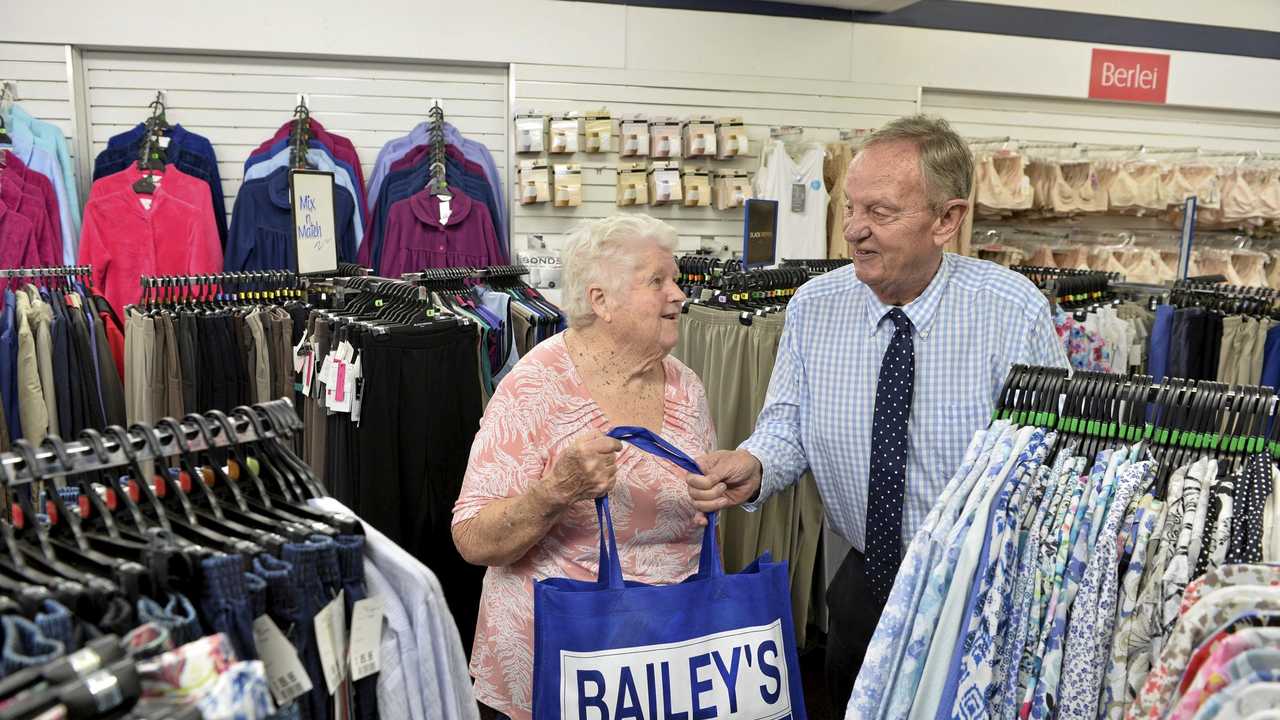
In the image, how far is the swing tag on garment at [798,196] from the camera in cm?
707

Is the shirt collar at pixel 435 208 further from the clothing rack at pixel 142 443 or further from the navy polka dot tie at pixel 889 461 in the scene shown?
the clothing rack at pixel 142 443

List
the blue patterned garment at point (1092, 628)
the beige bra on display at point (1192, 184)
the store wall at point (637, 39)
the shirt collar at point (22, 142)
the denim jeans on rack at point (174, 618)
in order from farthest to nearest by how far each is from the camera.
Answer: the beige bra on display at point (1192, 184) → the store wall at point (637, 39) → the shirt collar at point (22, 142) → the blue patterned garment at point (1092, 628) → the denim jeans on rack at point (174, 618)

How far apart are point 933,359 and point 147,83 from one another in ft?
20.6

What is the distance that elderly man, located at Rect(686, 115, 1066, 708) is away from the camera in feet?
6.60

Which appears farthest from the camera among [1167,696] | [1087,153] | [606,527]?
[1087,153]

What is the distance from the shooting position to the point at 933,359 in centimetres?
206

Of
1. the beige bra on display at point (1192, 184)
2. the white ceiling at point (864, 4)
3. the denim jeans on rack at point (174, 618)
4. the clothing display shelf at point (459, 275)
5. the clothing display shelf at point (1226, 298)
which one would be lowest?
the denim jeans on rack at point (174, 618)

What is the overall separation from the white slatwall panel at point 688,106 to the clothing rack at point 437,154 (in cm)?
57

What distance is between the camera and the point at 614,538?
5.77 ft

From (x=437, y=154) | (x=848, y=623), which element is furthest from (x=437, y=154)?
(x=848, y=623)

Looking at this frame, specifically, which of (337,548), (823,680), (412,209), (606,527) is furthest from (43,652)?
(412,209)

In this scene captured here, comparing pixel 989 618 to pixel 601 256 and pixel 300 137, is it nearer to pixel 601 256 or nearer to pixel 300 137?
pixel 601 256

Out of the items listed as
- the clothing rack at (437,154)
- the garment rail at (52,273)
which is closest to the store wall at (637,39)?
the clothing rack at (437,154)

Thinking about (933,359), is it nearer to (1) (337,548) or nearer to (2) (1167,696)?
(2) (1167,696)
